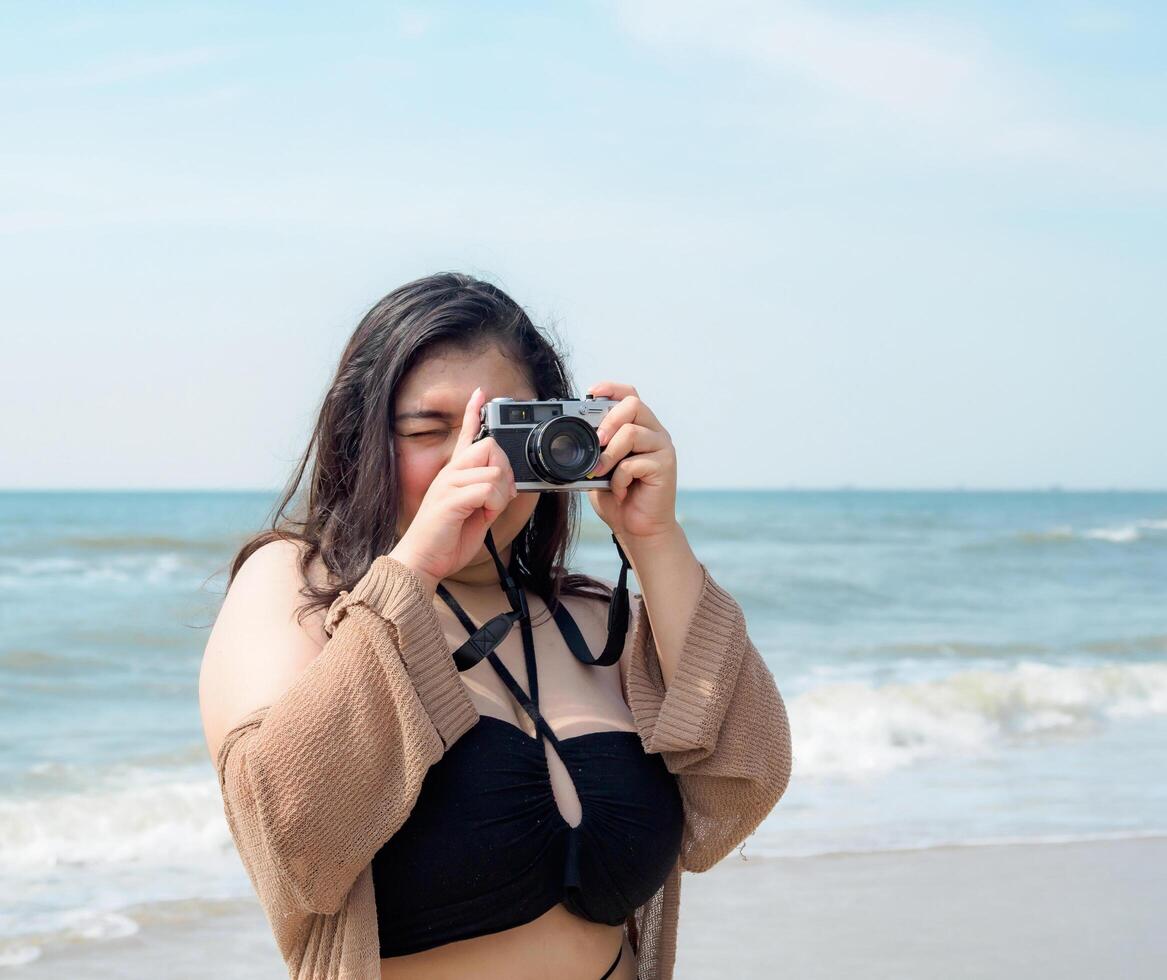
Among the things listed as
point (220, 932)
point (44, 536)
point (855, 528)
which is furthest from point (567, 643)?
point (855, 528)

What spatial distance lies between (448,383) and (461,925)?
1.95 ft

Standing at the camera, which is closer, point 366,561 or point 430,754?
point 430,754

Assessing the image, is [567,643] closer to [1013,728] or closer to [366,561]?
[366,561]

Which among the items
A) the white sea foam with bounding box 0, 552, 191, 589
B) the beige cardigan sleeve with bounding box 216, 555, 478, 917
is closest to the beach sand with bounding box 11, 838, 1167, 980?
the beige cardigan sleeve with bounding box 216, 555, 478, 917

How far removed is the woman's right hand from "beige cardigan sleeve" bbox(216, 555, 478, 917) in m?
0.05

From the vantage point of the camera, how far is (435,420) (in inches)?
59.4

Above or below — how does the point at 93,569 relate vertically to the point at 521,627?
below

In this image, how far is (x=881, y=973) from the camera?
130 inches

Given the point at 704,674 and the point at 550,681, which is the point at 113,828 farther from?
the point at 704,674

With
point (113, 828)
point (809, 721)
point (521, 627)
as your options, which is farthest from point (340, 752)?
point (809, 721)

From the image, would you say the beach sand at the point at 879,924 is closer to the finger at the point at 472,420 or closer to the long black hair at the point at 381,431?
the long black hair at the point at 381,431

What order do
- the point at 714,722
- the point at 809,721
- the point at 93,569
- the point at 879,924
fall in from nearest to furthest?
the point at 714,722
the point at 879,924
the point at 809,721
the point at 93,569

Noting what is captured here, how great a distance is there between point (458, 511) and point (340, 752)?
28 cm

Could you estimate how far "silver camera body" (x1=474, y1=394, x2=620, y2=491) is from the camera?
4.74ft
